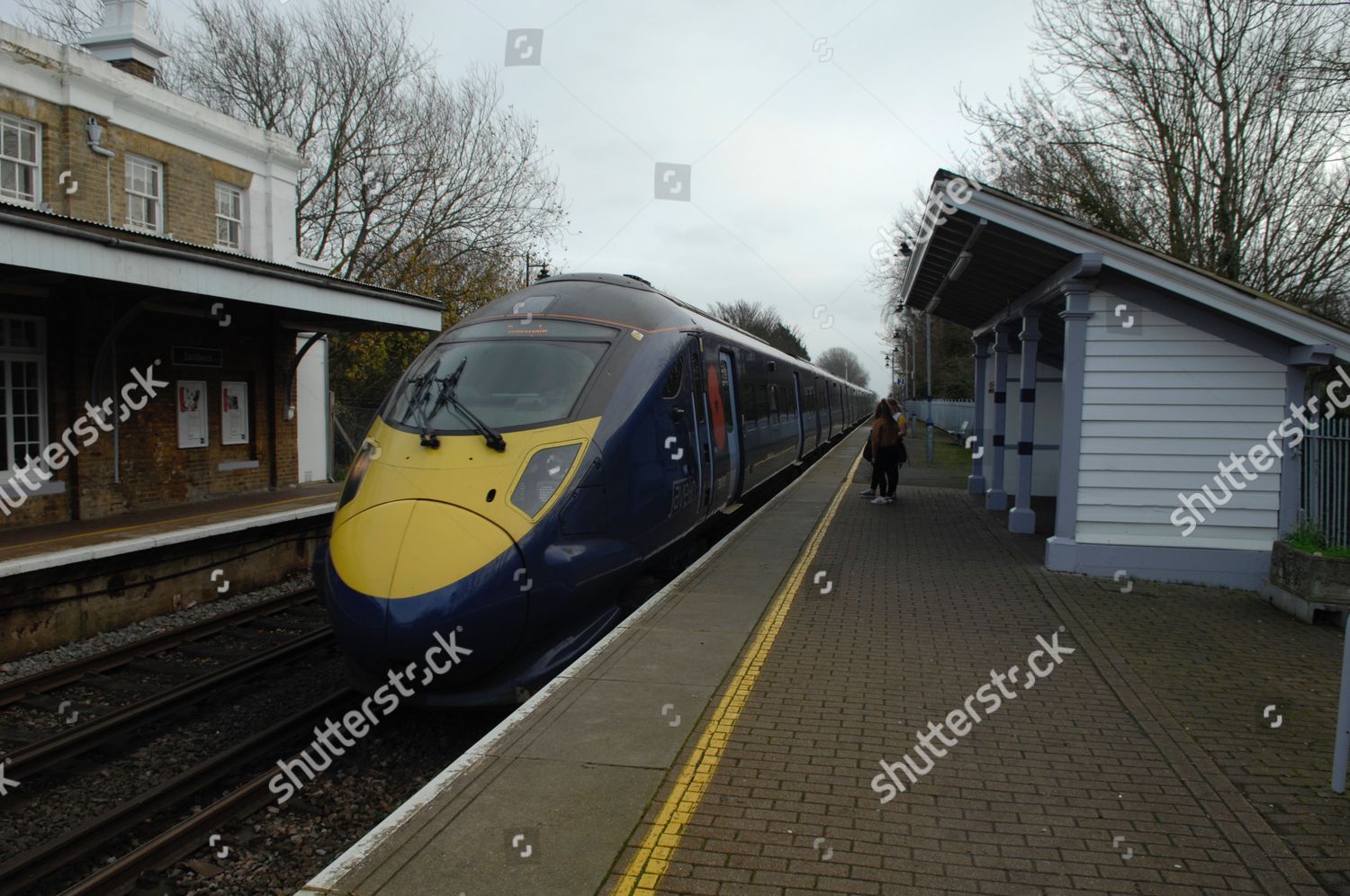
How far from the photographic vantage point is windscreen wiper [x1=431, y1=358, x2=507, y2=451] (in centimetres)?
613

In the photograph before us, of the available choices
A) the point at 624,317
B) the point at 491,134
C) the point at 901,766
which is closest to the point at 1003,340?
the point at 624,317

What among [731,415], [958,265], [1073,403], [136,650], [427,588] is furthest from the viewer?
[958,265]

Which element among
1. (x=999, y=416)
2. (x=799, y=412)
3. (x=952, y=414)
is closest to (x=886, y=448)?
(x=999, y=416)

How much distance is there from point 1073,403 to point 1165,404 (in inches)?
33.9

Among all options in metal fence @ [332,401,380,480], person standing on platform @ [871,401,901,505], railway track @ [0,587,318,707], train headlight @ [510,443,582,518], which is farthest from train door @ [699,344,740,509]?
metal fence @ [332,401,380,480]

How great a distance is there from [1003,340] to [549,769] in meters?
11.5

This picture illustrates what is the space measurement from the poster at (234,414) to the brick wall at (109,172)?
290 centimetres

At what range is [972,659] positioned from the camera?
6.13 metres

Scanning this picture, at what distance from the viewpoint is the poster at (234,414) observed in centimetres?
1454

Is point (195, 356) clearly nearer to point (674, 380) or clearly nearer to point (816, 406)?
point (674, 380)

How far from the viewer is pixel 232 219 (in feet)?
54.7

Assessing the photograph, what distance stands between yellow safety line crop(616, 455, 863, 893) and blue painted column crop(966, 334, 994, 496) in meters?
9.92

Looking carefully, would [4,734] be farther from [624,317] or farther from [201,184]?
[201,184]

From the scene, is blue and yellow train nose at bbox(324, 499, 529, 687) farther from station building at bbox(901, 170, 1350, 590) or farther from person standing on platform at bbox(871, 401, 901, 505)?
person standing on platform at bbox(871, 401, 901, 505)
